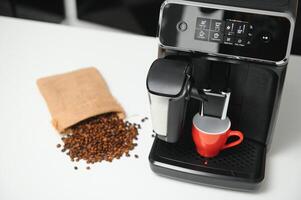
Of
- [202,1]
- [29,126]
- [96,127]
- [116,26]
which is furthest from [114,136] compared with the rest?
[116,26]

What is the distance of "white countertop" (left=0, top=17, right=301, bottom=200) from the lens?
2.91ft

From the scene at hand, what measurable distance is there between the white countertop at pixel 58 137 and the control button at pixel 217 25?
329 mm

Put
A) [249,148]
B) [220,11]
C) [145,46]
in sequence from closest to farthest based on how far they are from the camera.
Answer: [220,11] → [249,148] → [145,46]

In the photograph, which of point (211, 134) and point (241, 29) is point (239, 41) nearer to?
point (241, 29)

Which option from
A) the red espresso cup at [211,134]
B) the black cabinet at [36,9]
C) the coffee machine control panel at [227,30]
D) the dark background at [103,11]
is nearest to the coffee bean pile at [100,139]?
the red espresso cup at [211,134]

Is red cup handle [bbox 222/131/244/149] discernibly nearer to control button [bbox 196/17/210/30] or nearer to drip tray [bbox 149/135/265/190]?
drip tray [bbox 149/135/265/190]

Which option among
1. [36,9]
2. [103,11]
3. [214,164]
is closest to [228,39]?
[214,164]

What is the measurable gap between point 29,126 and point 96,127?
16 centimetres

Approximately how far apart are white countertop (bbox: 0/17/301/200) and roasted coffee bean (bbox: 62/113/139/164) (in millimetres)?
21

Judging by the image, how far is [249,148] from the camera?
919mm

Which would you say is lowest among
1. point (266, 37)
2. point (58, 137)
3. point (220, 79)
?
point (58, 137)

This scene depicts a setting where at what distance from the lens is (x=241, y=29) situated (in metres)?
0.79

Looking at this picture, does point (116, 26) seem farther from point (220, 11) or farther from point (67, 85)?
point (220, 11)

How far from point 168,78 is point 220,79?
5.3 inches
